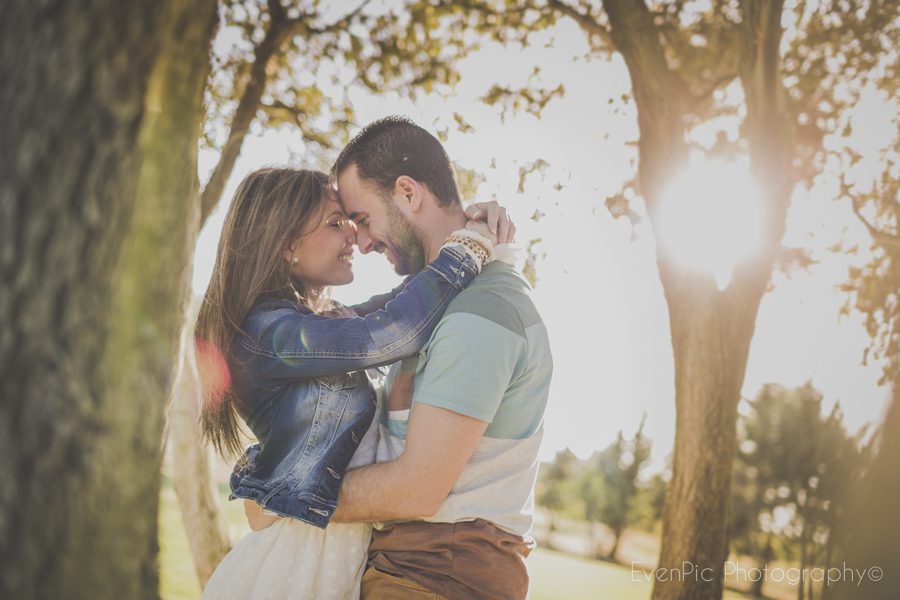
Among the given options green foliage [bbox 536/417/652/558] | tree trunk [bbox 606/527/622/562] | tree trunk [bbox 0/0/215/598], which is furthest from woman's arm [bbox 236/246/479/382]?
tree trunk [bbox 606/527/622/562]

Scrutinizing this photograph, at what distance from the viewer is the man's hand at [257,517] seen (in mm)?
2547

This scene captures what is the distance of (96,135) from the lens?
3.72 ft

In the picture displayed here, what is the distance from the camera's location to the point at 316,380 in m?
2.56

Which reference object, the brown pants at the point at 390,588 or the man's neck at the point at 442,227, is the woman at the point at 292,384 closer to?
the brown pants at the point at 390,588

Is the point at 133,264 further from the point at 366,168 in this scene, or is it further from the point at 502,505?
the point at 366,168

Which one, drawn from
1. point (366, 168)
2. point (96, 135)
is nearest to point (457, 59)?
point (366, 168)

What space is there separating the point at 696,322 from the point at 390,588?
11.7 ft

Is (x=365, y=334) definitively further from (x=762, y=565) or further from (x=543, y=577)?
(x=762, y=565)

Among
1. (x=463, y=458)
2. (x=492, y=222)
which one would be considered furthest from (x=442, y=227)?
(x=463, y=458)

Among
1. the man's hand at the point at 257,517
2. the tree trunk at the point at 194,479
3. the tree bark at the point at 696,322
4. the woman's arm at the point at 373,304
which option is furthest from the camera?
the tree trunk at the point at 194,479

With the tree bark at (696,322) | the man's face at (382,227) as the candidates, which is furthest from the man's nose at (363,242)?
the tree bark at (696,322)

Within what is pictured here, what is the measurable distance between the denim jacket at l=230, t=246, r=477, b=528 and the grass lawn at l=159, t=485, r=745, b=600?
8518mm

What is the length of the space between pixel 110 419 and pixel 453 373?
3.79 feet

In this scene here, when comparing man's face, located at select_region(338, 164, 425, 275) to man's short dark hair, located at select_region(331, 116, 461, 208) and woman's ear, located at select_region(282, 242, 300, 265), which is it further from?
woman's ear, located at select_region(282, 242, 300, 265)
